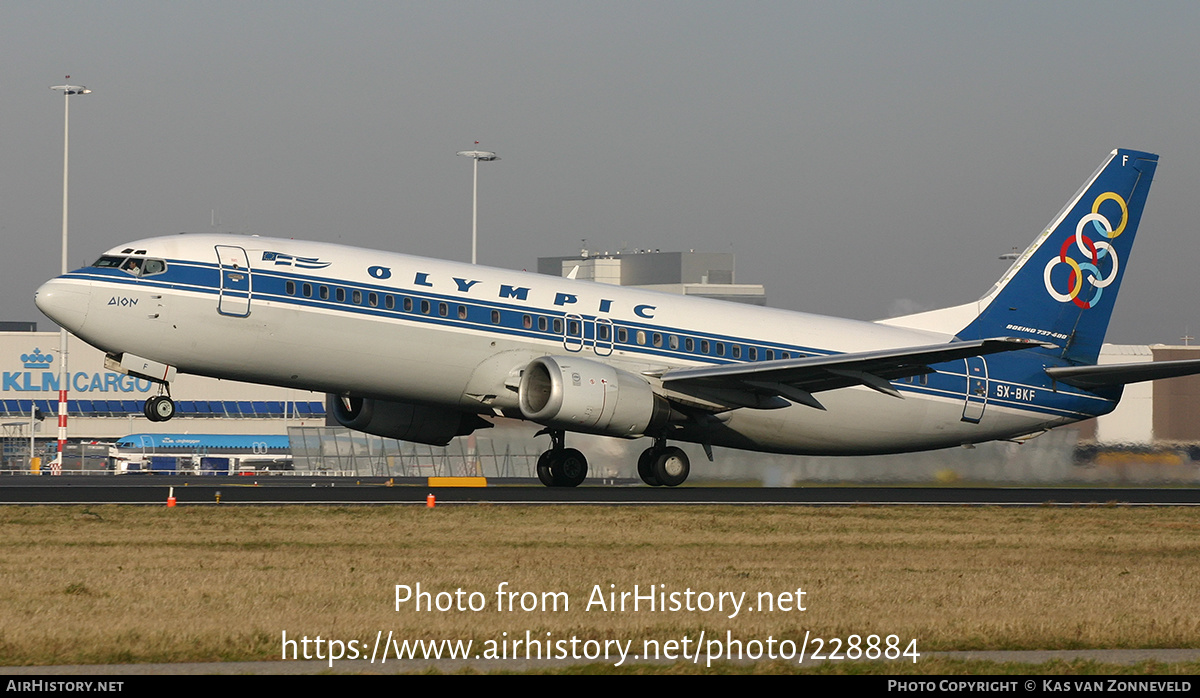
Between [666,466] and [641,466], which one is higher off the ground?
[666,466]

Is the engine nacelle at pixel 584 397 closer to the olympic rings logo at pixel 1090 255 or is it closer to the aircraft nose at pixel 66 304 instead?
the aircraft nose at pixel 66 304

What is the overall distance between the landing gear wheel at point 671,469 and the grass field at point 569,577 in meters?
7.43

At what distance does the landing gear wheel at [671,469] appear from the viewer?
107 ft

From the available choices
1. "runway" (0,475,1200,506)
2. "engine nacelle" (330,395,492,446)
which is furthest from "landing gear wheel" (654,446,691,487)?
"engine nacelle" (330,395,492,446)

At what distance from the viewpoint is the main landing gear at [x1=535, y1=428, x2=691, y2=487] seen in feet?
107

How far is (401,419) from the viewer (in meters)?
32.4

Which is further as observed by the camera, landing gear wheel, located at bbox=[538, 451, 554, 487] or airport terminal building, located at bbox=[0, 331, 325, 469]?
airport terminal building, located at bbox=[0, 331, 325, 469]

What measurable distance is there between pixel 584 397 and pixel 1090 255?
16.1 meters

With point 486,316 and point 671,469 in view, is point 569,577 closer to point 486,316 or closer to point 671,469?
point 486,316

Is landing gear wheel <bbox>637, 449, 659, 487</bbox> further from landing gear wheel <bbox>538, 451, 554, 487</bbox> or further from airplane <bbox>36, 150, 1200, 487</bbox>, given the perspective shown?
landing gear wheel <bbox>538, 451, 554, 487</bbox>

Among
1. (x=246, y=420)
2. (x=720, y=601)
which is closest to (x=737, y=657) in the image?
(x=720, y=601)

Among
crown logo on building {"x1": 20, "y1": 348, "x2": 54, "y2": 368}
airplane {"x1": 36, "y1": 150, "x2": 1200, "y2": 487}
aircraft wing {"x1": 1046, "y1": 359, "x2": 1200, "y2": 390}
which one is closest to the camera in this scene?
airplane {"x1": 36, "y1": 150, "x2": 1200, "y2": 487}

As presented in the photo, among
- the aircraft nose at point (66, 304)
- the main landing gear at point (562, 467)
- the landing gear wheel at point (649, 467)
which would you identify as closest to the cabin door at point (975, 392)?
the landing gear wheel at point (649, 467)

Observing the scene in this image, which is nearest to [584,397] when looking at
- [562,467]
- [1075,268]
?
[562,467]
